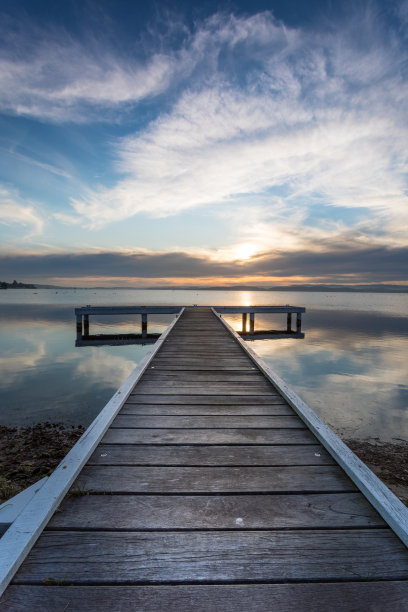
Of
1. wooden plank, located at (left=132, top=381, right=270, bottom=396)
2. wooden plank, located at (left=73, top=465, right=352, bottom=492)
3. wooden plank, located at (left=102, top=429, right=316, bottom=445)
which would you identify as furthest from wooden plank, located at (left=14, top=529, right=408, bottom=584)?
wooden plank, located at (left=132, top=381, right=270, bottom=396)

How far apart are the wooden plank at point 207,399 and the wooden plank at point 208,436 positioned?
686 millimetres

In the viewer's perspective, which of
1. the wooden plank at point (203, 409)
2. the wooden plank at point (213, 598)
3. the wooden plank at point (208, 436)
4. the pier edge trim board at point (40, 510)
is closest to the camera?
the wooden plank at point (213, 598)

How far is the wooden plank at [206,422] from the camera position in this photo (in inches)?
112

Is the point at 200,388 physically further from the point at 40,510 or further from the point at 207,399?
the point at 40,510

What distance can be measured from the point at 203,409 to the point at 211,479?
1.27m

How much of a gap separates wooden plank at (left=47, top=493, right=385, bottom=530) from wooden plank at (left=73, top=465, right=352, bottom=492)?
7 centimetres

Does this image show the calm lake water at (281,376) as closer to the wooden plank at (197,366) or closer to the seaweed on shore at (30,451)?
the seaweed on shore at (30,451)

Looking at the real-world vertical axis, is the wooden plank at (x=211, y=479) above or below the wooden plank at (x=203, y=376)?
above

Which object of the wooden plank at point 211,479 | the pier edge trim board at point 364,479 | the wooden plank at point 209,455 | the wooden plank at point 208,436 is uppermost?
the pier edge trim board at point 364,479

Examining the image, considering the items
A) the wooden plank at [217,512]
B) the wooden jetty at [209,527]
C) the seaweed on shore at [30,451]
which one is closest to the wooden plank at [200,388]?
the wooden jetty at [209,527]

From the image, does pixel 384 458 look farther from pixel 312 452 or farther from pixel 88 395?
pixel 88 395

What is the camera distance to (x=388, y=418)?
25.8ft

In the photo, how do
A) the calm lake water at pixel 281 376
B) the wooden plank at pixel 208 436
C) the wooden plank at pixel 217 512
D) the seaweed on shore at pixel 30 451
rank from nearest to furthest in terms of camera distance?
the wooden plank at pixel 217 512
the wooden plank at pixel 208 436
the seaweed on shore at pixel 30 451
the calm lake water at pixel 281 376

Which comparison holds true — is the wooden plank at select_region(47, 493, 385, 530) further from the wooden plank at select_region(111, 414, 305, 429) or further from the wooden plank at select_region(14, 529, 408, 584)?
the wooden plank at select_region(111, 414, 305, 429)
